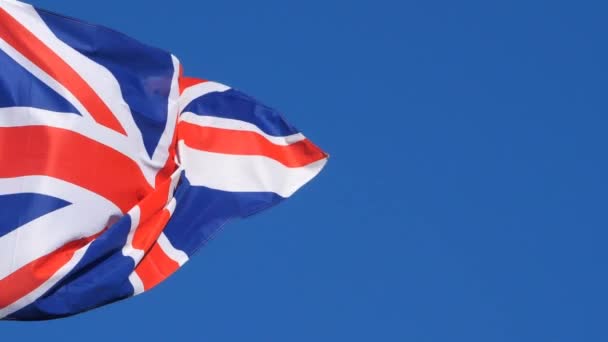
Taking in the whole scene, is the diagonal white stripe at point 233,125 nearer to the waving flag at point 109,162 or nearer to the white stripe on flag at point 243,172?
the waving flag at point 109,162

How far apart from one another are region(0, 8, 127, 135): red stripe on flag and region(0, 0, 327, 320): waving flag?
0.02 metres

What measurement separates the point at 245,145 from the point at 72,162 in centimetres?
412

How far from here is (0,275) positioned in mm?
24734

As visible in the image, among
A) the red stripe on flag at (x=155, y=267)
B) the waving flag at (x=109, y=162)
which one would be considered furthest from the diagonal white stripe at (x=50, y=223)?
the red stripe on flag at (x=155, y=267)

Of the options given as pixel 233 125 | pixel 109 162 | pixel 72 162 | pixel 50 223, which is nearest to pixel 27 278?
pixel 50 223

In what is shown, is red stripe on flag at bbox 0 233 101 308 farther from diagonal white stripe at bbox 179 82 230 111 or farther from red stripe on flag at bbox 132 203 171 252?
diagonal white stripe at bbox 179 82 230 111

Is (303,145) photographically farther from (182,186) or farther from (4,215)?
(4,215)

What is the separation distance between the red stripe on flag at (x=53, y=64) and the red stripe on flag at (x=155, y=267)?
5.78 ft

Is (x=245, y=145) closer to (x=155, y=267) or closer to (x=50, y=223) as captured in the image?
(x=155, y=267)

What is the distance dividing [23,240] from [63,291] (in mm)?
913

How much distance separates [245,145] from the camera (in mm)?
29219

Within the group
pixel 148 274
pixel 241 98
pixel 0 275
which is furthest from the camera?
pixel 241 98

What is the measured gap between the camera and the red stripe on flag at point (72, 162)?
82.9ft

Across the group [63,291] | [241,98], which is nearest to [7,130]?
[63,291]
